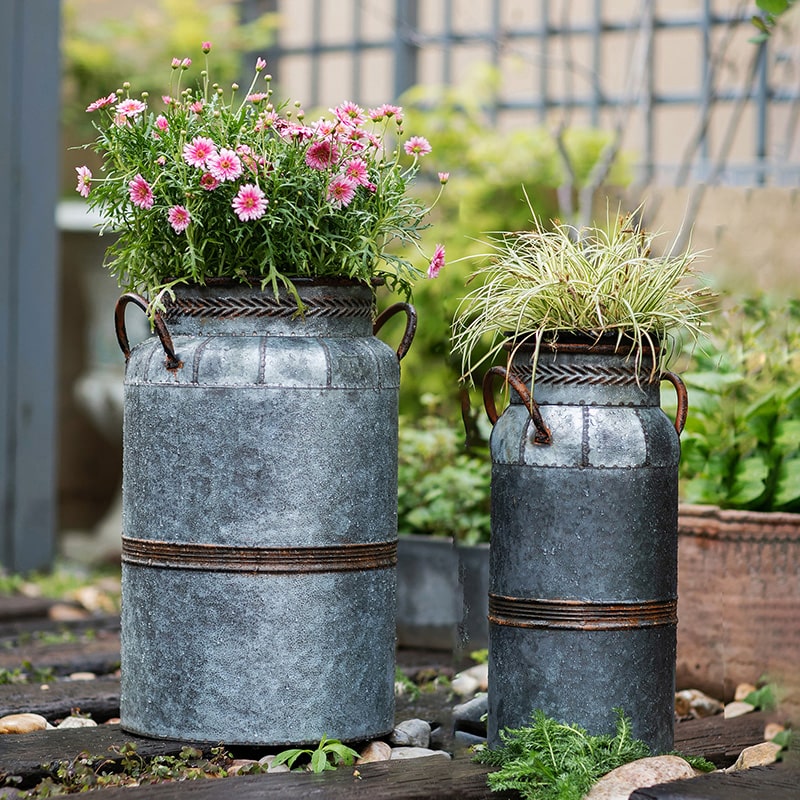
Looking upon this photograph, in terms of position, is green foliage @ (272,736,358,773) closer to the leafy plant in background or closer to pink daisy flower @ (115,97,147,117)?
the leafy plant in background

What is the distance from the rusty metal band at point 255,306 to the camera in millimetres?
2707

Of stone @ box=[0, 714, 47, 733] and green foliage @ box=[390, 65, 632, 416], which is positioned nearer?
stone @ box=[0, 714, 47, 733]

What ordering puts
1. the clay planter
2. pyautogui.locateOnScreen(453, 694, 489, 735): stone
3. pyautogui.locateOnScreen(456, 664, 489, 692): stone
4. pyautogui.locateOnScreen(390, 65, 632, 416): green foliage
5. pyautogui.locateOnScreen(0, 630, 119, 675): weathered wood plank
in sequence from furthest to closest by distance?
1. pyautogui.locateOnScreen(390, 65, 632, 416): green foliage
2. pyautogui.locateOnScreen(0, 630, 119, 675): weathered wood plank
3. pyautogui.locateOnScreen(456, 664, 489, 692): stone
4. the clay planter
5. pyautogui.locateOnScreen(453, 694, 489, 735): stone

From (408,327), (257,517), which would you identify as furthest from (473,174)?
(257,517)

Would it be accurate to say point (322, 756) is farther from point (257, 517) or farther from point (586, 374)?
point (586, 374)

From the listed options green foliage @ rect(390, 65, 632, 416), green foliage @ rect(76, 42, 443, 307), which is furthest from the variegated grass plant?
green foliage @ rect(390, 65, 632, 416)

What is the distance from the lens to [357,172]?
273 centimetres

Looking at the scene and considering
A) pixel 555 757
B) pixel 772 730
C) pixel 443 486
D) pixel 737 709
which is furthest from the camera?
pixel 443 486

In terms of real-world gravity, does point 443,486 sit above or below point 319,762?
above

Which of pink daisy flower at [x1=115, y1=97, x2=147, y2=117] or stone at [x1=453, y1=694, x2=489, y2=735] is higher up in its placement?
pink daisy flower at [x1=115, y1=97, x2=147, y2=117]

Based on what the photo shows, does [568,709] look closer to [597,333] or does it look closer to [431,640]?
[597,333]

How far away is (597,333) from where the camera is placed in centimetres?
265

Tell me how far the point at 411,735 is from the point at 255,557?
552 millimetres

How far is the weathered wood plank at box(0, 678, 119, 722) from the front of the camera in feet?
10.1
